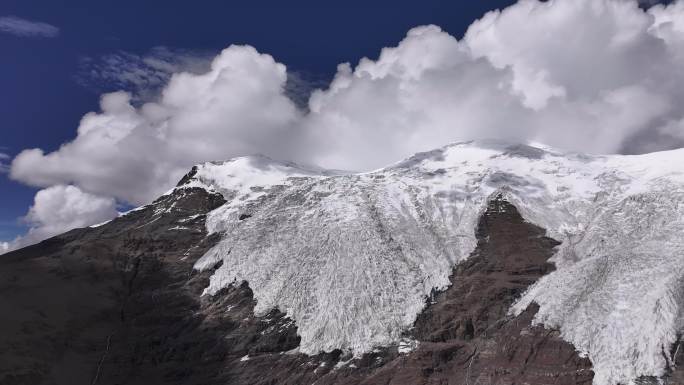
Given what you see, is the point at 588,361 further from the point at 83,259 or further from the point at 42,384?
the point at 83,259

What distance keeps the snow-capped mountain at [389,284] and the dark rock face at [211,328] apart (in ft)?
1.19

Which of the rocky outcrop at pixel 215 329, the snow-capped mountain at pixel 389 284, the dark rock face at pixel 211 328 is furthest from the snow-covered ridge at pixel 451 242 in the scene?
the dark rock face at pixel 211 328

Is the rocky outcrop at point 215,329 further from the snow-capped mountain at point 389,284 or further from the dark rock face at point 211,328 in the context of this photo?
the snow-capped mountain at point 389,284

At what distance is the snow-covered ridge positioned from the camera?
282 feet

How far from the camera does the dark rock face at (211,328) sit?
3509 inches

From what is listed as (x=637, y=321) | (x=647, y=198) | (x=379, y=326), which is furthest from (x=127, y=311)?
(x=647, y=198)

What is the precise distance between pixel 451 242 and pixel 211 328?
4998 cm

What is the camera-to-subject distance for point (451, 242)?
397ft

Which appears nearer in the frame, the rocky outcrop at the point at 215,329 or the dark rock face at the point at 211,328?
the rocky outcrop at the point at 215,329

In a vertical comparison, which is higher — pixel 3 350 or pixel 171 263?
pixel 171 263

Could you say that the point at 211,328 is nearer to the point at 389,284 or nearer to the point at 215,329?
the point at 215,329

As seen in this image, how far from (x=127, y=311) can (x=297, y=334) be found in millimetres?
40750

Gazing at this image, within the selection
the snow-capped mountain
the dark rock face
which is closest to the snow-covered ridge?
the snow-capped mountain

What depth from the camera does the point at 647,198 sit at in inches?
4397
